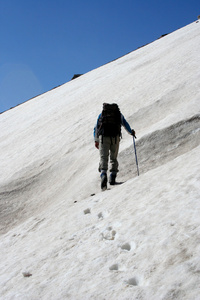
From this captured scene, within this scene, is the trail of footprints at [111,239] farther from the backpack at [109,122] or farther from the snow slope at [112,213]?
the backpack at [109,122]

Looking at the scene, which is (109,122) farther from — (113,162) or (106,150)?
(113,162)

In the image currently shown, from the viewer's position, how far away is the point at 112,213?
502cm

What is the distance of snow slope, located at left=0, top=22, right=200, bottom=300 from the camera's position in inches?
125

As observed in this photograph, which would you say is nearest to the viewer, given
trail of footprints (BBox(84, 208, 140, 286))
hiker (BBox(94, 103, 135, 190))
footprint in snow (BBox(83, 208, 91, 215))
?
trail of footprints (BBox(84, 208, 140, 286))

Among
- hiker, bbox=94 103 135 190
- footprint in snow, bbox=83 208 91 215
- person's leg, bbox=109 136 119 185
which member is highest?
hiker, bbox=94 103 135 190

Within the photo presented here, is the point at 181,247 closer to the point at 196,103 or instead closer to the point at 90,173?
the point at 90,173

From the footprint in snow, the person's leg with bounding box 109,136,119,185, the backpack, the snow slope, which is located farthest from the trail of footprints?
the backpack

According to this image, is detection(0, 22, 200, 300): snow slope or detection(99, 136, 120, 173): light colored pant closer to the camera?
detection(0, 22, 200, 300): snow slope

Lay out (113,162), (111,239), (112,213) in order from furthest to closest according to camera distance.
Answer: (113,162)
(112,213)
(111,239)

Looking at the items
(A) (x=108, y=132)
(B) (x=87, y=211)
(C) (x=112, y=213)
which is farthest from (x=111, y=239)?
(A) (x=108, y=132)

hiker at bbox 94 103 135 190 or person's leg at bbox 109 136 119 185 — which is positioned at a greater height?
hiker at bbox 94 103 135 190

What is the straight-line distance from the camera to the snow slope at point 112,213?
10.4 ft

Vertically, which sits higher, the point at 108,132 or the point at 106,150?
the point at 108,132

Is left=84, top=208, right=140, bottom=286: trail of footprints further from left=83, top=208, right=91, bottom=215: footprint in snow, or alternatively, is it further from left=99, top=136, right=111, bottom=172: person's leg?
left=99, top=136, right=111, bottom=172: person's leg
